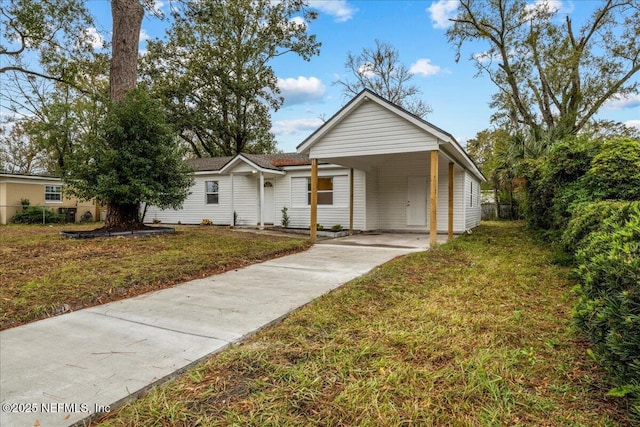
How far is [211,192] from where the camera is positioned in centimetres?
1703

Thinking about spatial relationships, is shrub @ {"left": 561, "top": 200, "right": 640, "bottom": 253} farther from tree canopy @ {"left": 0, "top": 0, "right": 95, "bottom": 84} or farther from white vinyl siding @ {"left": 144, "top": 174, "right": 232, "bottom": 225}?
tree canopy @ {"left": 0, "top": 0, "right": 95, "bottom": 84}

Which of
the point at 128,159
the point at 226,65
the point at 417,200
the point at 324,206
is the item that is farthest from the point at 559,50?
the point at 128,159

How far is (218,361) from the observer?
2719mm

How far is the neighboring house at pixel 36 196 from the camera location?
57.5ft

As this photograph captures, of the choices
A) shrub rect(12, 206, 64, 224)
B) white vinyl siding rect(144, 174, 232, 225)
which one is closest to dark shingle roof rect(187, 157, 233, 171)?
white vinyl siding rect(144, 174, 232, 225)

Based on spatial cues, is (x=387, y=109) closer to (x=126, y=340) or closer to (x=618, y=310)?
(x=618, y=310)

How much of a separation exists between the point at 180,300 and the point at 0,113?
2776cm

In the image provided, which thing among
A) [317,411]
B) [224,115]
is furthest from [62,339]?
[224,115]

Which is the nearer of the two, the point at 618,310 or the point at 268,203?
the point at 618,310

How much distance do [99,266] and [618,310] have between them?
22.2ft

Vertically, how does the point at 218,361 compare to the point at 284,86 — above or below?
below

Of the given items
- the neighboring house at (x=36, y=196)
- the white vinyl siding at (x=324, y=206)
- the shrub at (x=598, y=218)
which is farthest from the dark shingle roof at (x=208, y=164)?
the shrub at (x=598, y=218)

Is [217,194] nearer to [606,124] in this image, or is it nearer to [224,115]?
[224,115]

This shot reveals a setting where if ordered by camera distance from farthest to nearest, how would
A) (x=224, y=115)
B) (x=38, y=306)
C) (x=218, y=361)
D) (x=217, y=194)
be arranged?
(x=224, y=115) < (x=217, y=194) < (x=38, y=306) < (x=218, y=361)
